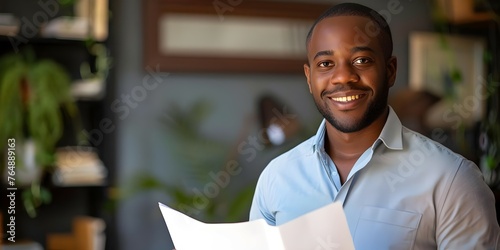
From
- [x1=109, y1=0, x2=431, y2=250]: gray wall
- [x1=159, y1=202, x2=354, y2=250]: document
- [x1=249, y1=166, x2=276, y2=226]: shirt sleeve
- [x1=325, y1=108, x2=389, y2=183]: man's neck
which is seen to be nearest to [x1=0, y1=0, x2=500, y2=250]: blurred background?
[x1=109, y1=0, x2=431, y2=250]: gray wall

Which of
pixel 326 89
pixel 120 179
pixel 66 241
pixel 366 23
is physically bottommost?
pixel 66 241

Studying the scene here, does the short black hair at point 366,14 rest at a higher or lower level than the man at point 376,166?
higher

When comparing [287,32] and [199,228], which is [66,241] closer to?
[287,32]

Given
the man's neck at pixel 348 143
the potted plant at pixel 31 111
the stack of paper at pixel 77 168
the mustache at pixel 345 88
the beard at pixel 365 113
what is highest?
the mustache at pixel 345 88

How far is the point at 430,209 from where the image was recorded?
1.23 meters

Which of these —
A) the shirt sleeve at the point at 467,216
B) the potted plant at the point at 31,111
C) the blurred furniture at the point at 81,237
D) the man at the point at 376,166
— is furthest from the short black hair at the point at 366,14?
the blurred furniture at the point at 81,237

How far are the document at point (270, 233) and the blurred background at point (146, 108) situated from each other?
1973 mm

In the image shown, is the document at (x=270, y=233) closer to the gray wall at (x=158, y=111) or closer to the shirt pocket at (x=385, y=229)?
the shirt pocket at (x=385, y=229)

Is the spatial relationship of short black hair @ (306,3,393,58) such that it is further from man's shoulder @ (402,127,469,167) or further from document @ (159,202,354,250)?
document @ (159,202,354,250)

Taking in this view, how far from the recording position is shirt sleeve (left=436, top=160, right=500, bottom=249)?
1.18m

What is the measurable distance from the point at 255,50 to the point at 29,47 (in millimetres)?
997

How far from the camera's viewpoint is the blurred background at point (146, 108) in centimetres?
310

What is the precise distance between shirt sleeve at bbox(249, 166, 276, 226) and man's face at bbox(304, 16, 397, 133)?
0.24m

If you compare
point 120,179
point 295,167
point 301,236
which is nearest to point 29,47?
point 120,179
